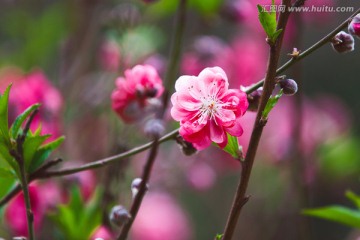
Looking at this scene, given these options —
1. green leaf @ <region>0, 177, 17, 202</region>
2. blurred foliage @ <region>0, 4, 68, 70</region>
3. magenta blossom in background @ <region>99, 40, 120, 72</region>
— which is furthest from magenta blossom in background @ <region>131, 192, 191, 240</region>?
green leaf @ <region>0, 177, 17, 202</region>

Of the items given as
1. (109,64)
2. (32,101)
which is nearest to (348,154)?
(109,64)

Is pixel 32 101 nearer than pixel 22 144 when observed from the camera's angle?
No

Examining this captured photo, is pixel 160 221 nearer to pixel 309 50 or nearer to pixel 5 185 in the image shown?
pixel 5 185

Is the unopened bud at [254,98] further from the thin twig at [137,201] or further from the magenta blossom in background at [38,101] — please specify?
the magenta blossom in background at [38,101]

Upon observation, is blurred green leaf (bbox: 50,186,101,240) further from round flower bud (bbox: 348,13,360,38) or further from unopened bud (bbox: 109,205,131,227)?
round flower bud (bbox: 348,13,360,38)

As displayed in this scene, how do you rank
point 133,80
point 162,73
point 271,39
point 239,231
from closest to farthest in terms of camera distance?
point 271,39, point 133,80, point 162,73, point 239,231

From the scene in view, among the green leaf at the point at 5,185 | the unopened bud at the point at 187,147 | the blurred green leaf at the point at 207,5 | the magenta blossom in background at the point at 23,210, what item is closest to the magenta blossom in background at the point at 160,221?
the blurred green leaf at the point at 207,5

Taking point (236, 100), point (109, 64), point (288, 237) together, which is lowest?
point (288, 237)

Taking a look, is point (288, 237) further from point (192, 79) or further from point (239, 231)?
point (192, 79)
